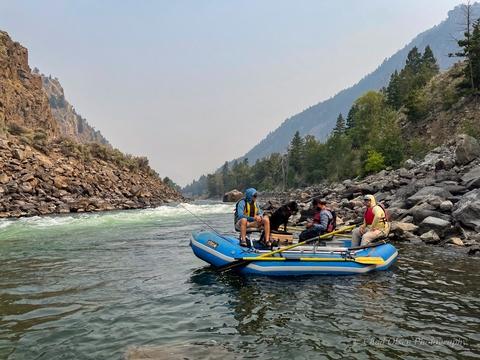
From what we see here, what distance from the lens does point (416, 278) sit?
11.0 meters

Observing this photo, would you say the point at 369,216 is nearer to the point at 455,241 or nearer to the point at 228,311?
the point at 455,241

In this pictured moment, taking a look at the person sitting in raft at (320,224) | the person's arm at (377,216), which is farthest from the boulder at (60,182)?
the person's arm at (377,216)

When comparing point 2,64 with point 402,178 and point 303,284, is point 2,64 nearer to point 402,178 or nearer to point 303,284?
point 402,178

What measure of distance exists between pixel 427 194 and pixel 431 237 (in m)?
5.22

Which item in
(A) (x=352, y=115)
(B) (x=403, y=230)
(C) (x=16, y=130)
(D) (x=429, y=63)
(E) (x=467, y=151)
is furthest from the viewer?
(A) (x=352, y=115)

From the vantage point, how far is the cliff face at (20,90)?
2894 inches

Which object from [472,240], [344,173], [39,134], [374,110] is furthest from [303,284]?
[374,110]

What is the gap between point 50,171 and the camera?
4247 centimetres

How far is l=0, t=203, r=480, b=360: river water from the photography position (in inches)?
259

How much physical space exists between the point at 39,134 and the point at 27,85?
40741 millimetres

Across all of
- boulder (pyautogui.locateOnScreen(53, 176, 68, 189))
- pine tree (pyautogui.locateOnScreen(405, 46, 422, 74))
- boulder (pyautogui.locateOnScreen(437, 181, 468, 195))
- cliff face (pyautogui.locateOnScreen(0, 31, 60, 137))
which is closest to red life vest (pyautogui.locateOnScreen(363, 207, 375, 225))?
boulder (pyautogui.locateOnScreen(437, 181, 468, 195))

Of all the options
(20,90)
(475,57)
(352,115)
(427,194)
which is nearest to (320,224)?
(427,194)

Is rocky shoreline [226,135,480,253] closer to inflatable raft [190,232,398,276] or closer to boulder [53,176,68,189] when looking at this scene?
inflatable raft [190,232,398,276]

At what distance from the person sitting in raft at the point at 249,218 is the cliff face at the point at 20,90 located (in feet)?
218
